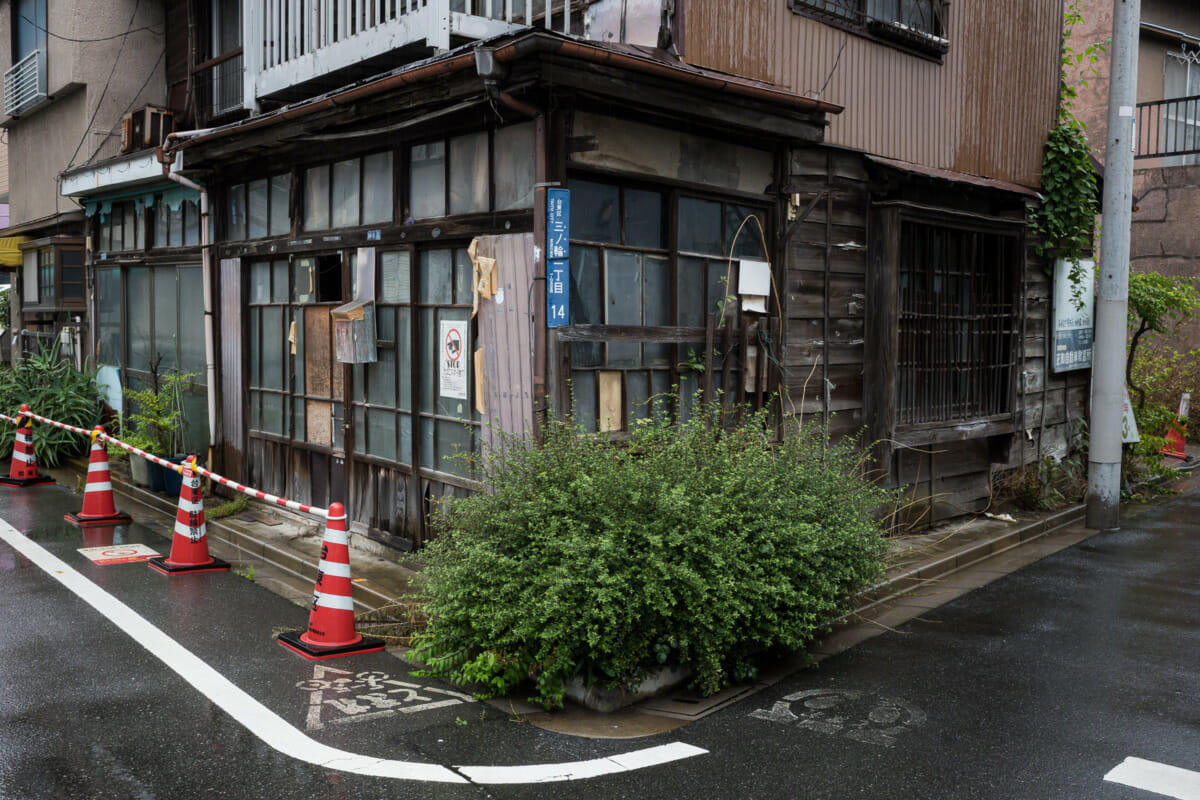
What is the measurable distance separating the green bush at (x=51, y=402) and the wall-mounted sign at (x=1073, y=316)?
13391 mm

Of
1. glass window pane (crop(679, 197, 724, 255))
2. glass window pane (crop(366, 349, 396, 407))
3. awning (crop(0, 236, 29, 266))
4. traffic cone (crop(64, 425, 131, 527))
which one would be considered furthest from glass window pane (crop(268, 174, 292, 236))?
awning (crop(0, 236, 29, 266))

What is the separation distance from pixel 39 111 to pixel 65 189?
4665 millimetres

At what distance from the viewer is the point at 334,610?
670cm

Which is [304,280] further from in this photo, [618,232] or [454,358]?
[618,232]

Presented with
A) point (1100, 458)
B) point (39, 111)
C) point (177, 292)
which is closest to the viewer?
point (1100, 458)

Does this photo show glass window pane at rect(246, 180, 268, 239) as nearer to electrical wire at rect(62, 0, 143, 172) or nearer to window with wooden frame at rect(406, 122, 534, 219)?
window with wooden frame at rect(406, 122, 534, 219)

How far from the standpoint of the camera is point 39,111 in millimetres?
18328

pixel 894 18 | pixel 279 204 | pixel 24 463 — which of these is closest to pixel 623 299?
pixel 894 18

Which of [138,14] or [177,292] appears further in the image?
[138,14]

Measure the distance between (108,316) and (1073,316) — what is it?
45.0 ft

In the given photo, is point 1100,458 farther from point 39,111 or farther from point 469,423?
point 39,111

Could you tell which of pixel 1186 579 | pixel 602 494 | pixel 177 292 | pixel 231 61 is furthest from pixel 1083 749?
pixel 231 61

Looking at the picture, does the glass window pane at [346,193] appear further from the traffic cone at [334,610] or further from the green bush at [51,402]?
the green bush at [51,402]

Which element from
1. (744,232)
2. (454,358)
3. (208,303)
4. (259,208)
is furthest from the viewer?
(208,303)
